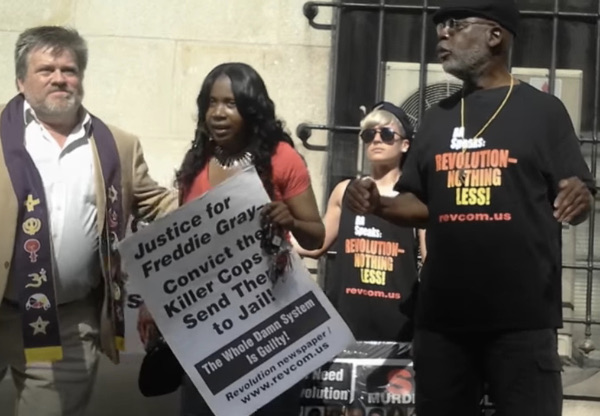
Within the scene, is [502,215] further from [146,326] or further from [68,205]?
[68,205]

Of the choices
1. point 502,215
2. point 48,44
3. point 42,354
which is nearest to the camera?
point 502,215

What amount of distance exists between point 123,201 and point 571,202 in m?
1.60

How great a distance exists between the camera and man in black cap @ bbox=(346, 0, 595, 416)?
3.63 m

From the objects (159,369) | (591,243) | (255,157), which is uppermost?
(255,157)

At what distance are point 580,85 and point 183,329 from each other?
3.23 metres

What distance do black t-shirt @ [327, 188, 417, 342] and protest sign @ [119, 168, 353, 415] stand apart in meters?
1.06

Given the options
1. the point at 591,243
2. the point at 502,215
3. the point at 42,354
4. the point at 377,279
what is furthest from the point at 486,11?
the point at 591,243

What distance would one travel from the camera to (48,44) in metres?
3.97

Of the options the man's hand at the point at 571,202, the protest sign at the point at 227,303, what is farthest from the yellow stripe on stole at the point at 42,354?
the man's hand at the point at 571,202

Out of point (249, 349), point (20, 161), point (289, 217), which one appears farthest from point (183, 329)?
point (20, 161)

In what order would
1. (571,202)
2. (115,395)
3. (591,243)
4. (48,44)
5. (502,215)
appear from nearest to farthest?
(571,202), (502,215), (48,44), (115,395), (591,243)

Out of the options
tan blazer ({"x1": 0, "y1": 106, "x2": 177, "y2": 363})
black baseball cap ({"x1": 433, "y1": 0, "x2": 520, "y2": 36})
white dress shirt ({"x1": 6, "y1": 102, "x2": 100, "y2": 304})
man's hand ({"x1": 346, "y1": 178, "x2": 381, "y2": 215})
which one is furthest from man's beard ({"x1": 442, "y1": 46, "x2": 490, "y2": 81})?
white dress shirt ({"x1": 6, "y1": 102, "x2": 100, "y2": 304})

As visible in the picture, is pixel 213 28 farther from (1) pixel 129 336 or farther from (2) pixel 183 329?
(2) pixel 183 329

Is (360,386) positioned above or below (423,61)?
below
